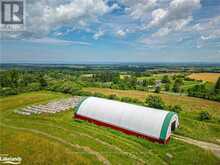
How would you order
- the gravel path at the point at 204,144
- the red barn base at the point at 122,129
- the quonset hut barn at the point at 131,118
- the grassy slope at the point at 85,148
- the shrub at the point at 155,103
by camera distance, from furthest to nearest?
the shrub at the point at 155,103, the quonset hut barn at the point at 131,118, the red barn base at the point at 122,129, the gravel path at the point at 204,144, the grassy slope at the point at 85,148

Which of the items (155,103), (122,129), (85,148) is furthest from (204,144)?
(155,103)

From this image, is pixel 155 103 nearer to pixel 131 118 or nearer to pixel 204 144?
pixel 131 118

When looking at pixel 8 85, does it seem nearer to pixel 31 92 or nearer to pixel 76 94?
pixel 31 92

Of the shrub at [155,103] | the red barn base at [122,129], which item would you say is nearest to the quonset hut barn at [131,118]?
the red barn base at [122,129]

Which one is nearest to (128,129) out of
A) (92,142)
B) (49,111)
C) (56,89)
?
(92,142)

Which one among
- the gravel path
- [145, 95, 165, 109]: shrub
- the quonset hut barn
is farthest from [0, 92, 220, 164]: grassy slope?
[145, 95, 165, 109]: shrub

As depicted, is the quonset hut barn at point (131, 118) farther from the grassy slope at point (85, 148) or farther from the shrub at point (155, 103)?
the shrub at point (155, 103)
